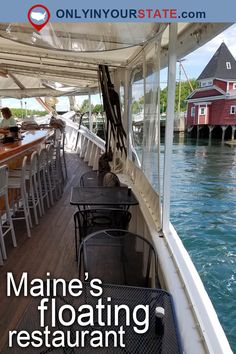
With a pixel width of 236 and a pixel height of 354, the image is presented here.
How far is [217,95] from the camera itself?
30.3m

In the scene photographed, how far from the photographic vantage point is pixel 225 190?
12297 mm

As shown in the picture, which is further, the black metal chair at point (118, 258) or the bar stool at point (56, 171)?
the bar stool at point (56, 171)

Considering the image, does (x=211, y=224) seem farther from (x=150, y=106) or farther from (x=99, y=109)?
(x=150, y=106)

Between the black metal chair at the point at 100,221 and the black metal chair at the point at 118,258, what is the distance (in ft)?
0.83

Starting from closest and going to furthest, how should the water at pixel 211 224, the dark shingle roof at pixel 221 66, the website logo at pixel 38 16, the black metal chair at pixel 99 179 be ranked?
the website logo at pixel 38 16 → the black metal chair at pixel 99 179 → the water at pixel 211 224 → the dark shingle roof at pixel 221 66

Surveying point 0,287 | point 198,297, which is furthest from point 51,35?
point 0,287

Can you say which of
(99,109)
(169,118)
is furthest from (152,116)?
(99,109)

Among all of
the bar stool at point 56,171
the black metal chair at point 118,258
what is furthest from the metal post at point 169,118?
the bar stool at point 56,171

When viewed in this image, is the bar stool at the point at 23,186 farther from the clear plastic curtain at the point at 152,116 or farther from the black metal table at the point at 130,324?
the black metal table at the point at 130,324

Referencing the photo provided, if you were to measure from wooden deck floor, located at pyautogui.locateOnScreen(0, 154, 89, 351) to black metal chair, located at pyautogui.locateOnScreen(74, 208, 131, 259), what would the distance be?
0.41 metres

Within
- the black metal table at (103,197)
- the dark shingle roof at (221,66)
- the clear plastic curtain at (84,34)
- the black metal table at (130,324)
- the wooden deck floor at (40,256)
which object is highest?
the dark shingle roof at (221,66)

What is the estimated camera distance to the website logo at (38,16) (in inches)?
77.3

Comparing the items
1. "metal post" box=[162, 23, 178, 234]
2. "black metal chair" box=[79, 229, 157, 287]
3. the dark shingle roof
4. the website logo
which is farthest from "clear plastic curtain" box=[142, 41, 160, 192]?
the dark shingle roof

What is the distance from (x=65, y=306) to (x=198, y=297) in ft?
2.32
